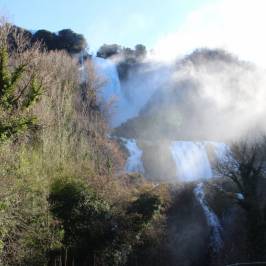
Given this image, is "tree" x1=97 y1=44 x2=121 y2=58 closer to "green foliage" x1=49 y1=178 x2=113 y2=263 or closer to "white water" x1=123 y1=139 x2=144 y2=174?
"white water" x1=123 y1=139 x2=144 y2=174

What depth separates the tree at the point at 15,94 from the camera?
16062 millimetres

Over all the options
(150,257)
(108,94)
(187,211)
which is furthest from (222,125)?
(150,257)

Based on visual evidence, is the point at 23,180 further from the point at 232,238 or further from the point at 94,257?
the point at 232,238

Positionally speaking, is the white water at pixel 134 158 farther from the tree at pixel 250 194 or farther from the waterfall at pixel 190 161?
the tree at pixel 250 194

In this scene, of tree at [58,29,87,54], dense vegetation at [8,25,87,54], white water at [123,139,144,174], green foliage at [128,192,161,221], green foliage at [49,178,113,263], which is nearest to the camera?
green foliage at [49,178,113,263]

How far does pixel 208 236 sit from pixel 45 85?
35.1 ft

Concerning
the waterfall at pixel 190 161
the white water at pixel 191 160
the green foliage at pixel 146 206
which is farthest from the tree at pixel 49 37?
the green foliage at pixel 146 206

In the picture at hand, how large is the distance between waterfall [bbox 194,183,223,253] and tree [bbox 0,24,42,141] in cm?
1127

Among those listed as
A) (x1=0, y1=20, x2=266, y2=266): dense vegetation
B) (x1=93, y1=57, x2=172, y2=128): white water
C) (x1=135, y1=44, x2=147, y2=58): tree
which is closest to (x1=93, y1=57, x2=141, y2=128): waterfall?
(x1=93, y1=57, x2=172, y2=128): white water

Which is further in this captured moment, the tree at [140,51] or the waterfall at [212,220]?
the tree at [140,51]

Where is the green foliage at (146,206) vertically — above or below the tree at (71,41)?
below

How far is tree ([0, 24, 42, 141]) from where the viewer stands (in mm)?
16062

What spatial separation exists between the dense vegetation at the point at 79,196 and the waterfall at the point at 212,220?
0.26 meters

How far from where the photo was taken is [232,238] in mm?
24984
